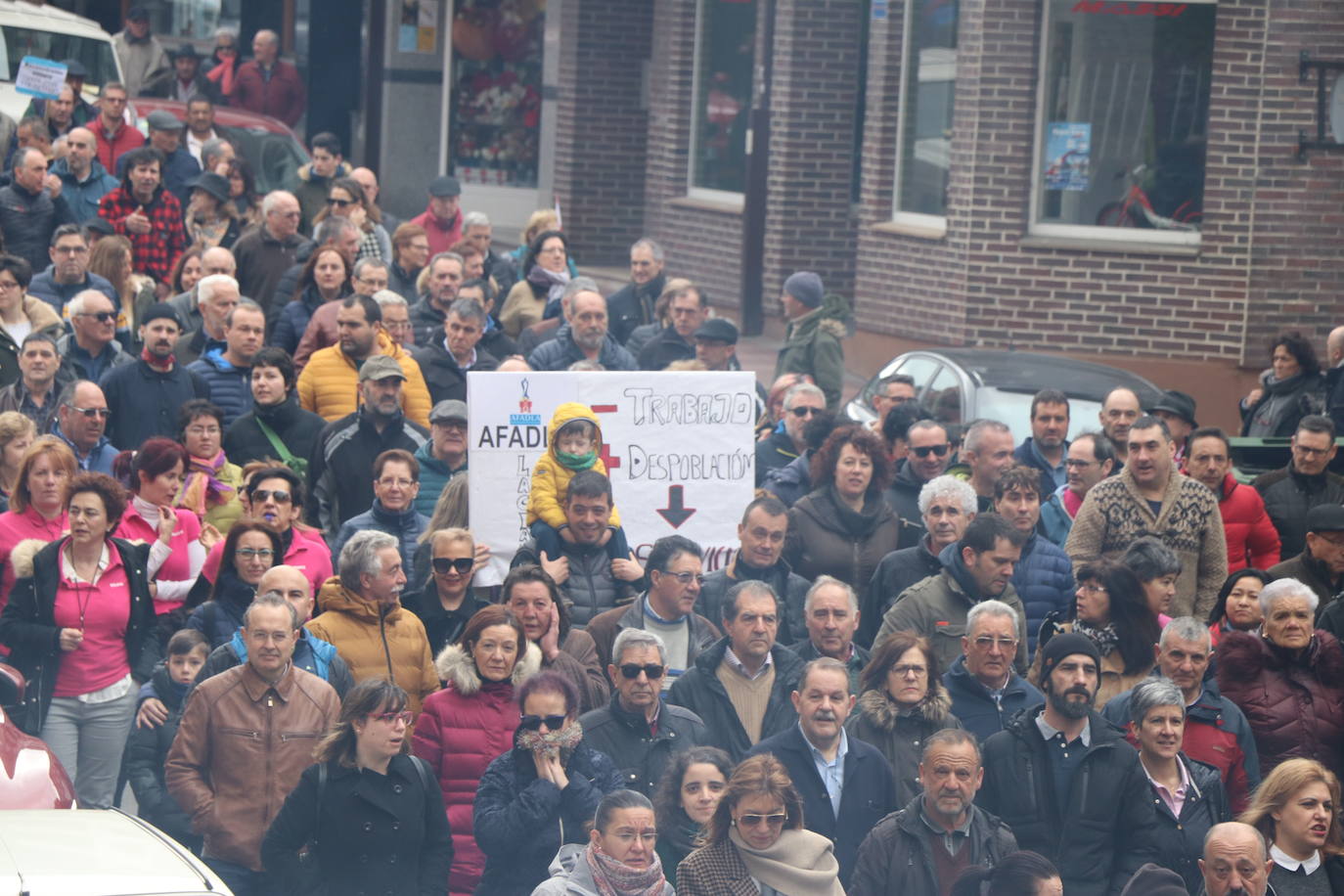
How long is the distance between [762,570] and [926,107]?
10.7 metres

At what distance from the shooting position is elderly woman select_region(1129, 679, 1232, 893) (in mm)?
7898

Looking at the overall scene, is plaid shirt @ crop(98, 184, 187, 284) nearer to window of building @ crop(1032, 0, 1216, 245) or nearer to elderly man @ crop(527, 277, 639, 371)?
elderly man @ crop(527, 277, 639, 371)

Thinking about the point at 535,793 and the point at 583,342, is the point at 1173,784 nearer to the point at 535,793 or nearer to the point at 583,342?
the point at 535,793

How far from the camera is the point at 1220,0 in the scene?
16891mm

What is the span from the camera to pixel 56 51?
21.0m

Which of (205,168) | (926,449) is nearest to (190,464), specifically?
(926,449)

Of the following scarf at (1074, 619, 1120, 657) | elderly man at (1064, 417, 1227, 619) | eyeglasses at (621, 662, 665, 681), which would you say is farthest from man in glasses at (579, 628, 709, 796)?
→ elderly man at (1064, 417, 1227, 619)

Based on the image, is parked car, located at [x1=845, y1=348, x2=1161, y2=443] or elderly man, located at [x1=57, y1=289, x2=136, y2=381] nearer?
elderly man, located at [x1=57, y1=289, x2=136, y2=381]

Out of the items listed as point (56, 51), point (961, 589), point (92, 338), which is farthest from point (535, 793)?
point (56, 51)

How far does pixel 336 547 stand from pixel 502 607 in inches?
72.4

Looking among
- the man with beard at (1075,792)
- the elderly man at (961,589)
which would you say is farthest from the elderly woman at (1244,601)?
the man with beard at (1075,792)

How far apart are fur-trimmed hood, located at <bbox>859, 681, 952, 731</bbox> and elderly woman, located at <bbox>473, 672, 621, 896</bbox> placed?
3.74 ft

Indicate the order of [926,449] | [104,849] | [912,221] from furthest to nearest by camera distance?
1. [912,221]
2. [926,449]
3. [104,849]

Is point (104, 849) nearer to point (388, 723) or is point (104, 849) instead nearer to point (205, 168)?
point (388, 723)
